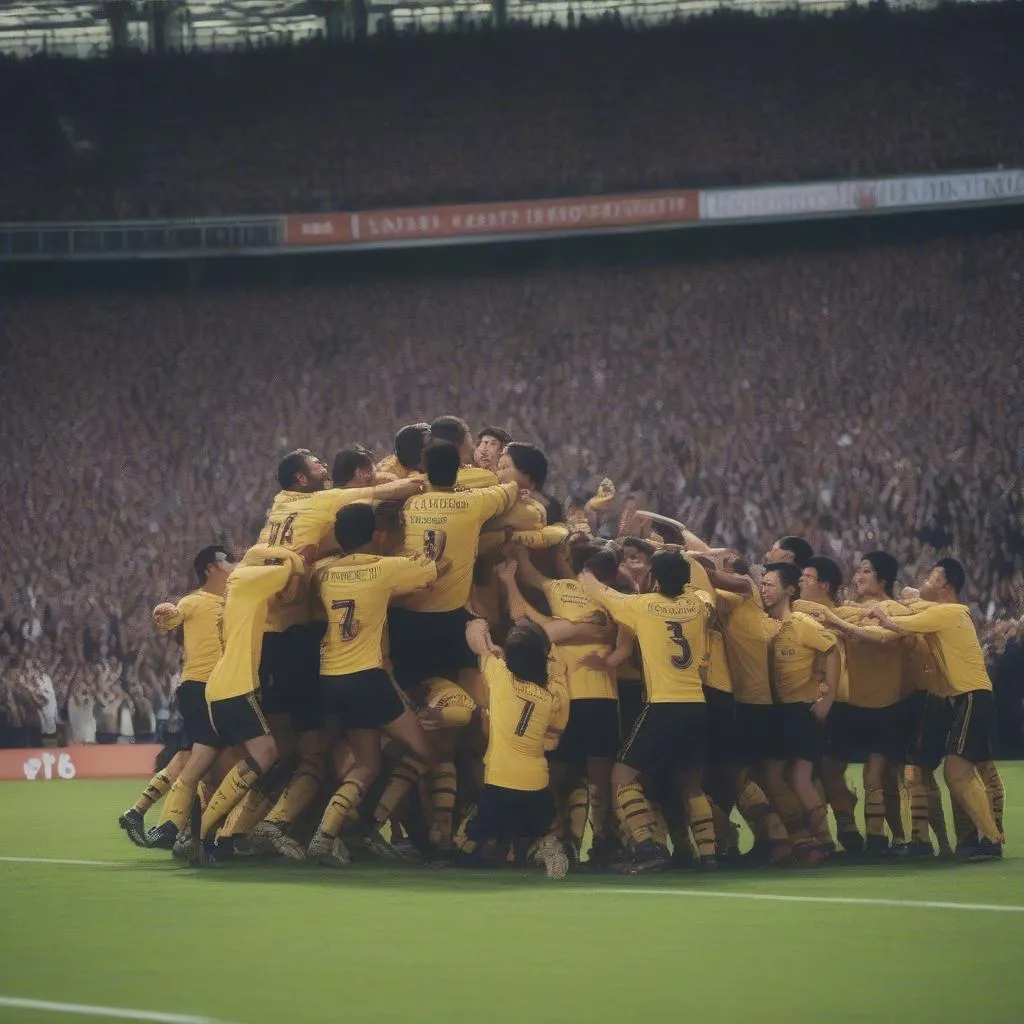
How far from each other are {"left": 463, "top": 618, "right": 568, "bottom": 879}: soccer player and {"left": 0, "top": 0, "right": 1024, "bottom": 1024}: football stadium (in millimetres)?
27

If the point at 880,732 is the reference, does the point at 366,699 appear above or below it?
above

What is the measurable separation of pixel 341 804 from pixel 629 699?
2.02 meters

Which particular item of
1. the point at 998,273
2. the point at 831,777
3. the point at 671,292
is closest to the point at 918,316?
the point at 998,273

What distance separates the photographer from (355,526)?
10586 millimetres

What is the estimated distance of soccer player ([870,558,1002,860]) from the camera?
35.4ft

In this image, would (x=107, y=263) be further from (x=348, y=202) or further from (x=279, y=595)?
(x=279, y=595)

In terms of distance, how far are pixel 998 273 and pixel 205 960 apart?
78.5 feet

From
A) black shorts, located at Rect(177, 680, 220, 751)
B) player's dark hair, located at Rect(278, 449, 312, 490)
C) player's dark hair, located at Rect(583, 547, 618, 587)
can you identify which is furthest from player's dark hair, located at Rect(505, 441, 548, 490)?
black shorts, located at Rect(177, 680, 220, 751)

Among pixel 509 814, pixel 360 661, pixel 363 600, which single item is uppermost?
pixel 363 600

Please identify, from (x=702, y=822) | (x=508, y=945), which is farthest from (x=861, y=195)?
(x=508, y=945)

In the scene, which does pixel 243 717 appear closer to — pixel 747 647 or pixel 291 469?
pixel 291 469

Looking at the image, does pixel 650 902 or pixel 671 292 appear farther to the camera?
pixel 671 292

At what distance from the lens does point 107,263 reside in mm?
31984

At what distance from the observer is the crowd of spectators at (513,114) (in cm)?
2989
